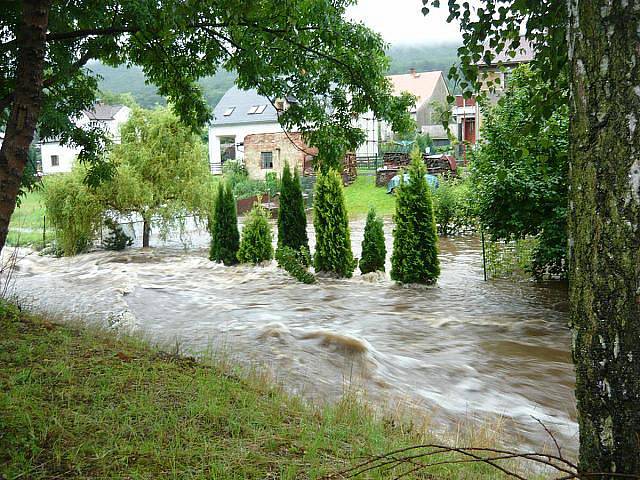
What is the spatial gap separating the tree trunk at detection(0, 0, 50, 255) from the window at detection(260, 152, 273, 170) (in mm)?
36269

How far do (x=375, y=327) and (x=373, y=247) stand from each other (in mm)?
4767

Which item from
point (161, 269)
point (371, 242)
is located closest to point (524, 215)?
point (371, 242)

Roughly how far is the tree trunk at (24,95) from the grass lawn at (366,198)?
1046 inches

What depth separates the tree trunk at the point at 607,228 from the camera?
68.7 inches

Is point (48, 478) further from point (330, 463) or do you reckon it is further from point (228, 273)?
point (228, 273)

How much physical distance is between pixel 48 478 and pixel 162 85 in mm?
7265

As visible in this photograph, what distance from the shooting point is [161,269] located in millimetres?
18094

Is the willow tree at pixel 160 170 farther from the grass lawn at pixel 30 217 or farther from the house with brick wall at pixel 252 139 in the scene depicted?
the house with brick wall at pixel 252 139

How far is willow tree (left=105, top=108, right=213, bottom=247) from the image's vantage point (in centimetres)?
2116

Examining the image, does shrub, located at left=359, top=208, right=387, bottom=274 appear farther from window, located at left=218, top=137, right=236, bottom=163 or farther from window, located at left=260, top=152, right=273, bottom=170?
window, located at left=218, top=137, right=236, bottom=163

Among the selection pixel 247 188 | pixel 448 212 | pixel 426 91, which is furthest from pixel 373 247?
pixel 426 91

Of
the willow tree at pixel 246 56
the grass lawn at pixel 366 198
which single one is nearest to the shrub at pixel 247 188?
the grass lawn at pixel 366 198

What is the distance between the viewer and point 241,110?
46781 mm

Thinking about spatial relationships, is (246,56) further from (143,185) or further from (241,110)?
(241,110)
